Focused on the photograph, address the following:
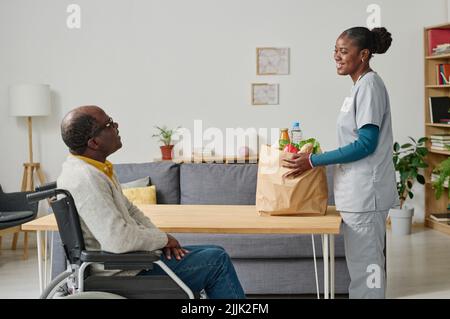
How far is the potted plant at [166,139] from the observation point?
6.35m

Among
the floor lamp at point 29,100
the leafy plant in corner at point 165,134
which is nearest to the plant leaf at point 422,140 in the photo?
the leafy plant in corner at point 165,134

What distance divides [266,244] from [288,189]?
4.15 ft

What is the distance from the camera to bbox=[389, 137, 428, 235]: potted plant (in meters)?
6.12

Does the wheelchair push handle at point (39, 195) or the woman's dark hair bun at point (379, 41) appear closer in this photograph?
the wheelchair push handle at point (39, 195)

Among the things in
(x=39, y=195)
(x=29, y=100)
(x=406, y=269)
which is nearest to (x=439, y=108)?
(x=406, y=269)

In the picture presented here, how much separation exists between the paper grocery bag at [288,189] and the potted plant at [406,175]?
137 inches

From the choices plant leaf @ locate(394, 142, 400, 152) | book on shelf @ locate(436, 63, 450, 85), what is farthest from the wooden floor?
book on shelf @ locate(436, 63, 450, 85)

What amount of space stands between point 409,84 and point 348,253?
4043 mm

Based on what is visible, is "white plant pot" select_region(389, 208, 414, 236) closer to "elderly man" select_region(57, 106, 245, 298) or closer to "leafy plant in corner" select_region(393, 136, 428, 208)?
"leafy plant in corner" select_region(393, 136, 428, 208)

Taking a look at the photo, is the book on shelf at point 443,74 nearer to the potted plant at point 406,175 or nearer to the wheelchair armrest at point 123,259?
the potted plant at point 406,175

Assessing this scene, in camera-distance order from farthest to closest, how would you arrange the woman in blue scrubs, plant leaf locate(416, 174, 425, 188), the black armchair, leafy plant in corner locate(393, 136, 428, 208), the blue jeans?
1. plant leaf locate(416, 174, 425, 188)
2. leafy plant in corner locate(393, 136, 428, 208)
3. the black armchair
4. the woman in blue scrubs
5. the blue jeans

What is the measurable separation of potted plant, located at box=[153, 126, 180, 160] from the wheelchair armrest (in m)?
4.18

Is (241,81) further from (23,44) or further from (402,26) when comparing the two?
(23,44)
